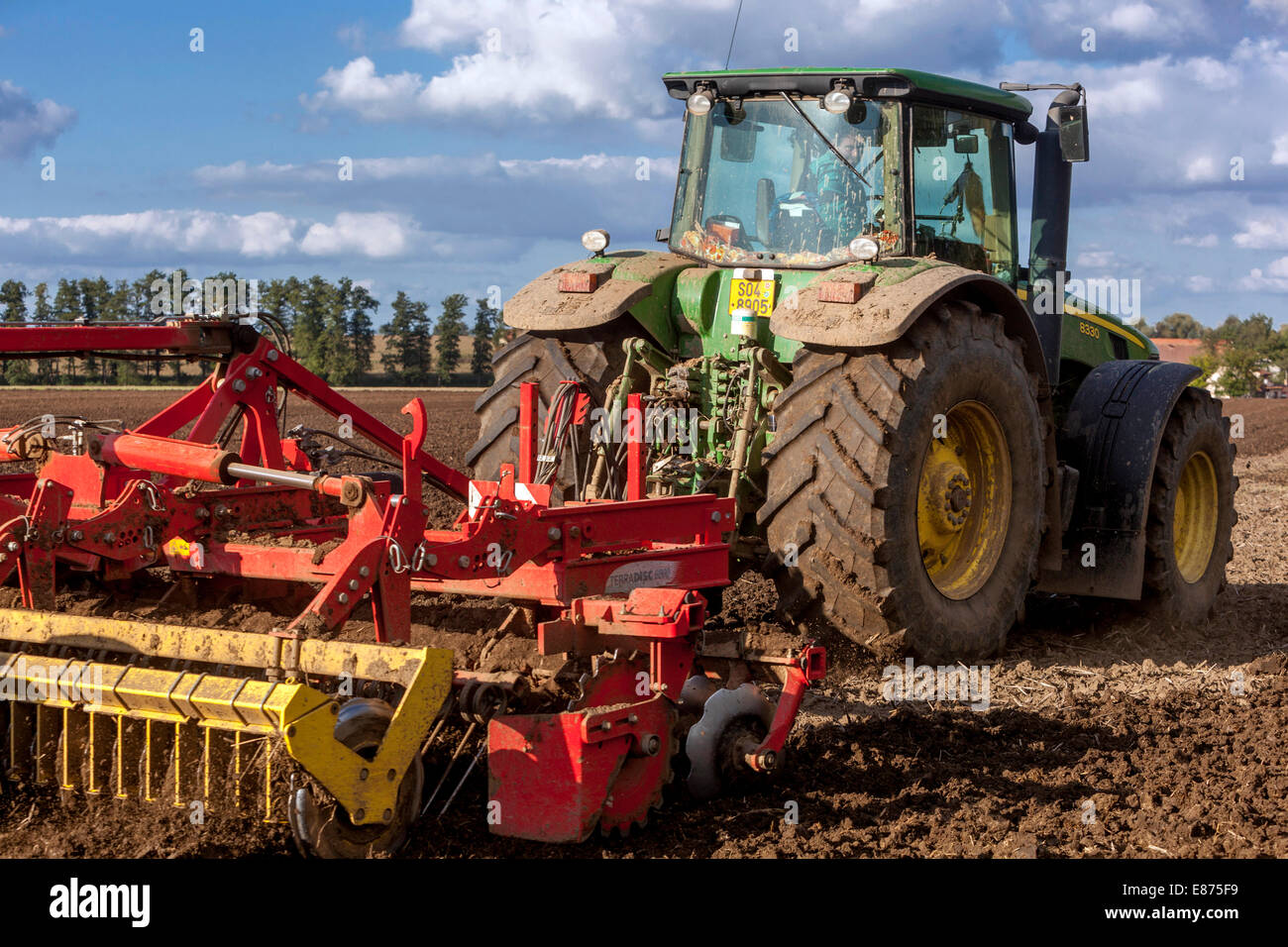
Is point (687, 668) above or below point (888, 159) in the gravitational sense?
below

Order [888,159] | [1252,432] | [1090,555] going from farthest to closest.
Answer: [1252,432]
[1090,555]
[888,159]

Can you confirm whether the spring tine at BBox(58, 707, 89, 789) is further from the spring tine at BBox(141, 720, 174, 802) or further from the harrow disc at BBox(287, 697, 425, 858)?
the harrow disc at BBox(287, 697, 425, 858)

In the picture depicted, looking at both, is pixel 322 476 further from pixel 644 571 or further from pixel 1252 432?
pixel 1252 432

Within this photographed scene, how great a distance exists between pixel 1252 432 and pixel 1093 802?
86.8ft

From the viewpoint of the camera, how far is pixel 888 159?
229 inches

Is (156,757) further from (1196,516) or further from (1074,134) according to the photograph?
(1196,516)

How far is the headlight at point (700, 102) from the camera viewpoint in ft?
20.1

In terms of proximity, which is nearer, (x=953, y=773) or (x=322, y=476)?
(x=322, y=476)

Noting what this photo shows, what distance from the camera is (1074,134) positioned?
6.29 meters

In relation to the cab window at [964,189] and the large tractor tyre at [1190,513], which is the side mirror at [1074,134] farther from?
the large tractor tyre at [1190,513]

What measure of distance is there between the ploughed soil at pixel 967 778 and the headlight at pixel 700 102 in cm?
241

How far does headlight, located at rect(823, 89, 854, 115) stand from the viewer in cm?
564
